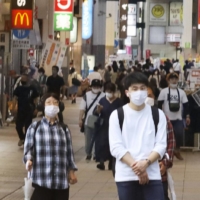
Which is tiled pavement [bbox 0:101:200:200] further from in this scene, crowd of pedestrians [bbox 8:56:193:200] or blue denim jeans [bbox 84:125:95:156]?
crowd of pedestrians [bbox 8:56:193:200]

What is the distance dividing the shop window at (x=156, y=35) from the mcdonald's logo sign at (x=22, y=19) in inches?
3037

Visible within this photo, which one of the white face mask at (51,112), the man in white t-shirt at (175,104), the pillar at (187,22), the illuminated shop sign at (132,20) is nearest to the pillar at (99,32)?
the pillar at (187,22)

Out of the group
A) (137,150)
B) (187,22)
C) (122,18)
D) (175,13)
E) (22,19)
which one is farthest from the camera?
(175,13)

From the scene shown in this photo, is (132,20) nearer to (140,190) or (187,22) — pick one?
(187,22)

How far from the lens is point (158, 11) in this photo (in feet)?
341

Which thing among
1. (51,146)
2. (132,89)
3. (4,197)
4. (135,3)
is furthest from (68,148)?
(135,3)

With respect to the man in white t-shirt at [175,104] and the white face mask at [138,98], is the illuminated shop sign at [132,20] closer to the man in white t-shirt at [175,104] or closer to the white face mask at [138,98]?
the man in white t-shirt at [175,104]

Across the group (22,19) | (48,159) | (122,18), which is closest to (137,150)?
(48,159)

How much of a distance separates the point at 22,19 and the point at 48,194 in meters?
19.2

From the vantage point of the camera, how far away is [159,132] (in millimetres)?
6828

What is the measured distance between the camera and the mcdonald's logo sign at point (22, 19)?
87.5 ft

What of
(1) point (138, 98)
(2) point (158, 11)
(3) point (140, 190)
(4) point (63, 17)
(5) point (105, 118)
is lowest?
(5) point (105, 118)

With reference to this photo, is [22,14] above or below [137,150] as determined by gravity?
above

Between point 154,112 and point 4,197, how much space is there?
16.7ft
